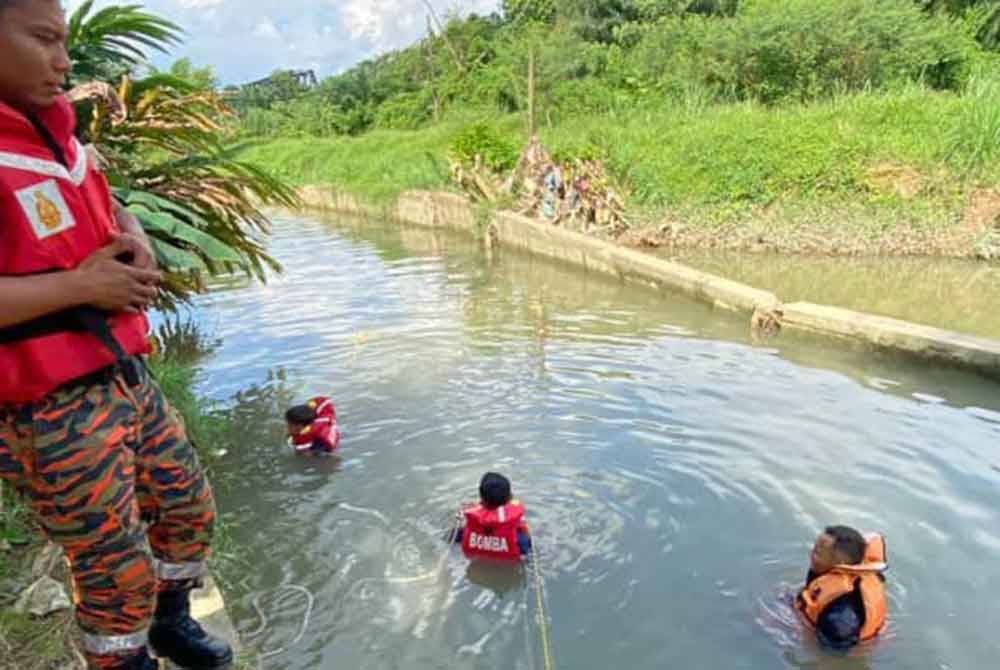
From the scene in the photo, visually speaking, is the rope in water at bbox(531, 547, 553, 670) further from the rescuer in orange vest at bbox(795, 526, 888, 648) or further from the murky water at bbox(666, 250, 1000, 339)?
the murky water at bbox(666, 250, 1000, 339)

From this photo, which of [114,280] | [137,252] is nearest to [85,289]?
[114,280]

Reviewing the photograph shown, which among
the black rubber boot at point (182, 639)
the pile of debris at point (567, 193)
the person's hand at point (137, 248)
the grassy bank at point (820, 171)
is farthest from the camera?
the pile of debris at point (567, 193)

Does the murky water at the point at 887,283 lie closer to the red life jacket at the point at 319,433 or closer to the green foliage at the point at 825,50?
the green foliage at the point at 825,50

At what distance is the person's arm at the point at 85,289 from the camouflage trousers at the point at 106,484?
0.69ft

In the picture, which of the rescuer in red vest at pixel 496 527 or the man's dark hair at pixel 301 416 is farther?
the man's dark hair at pixel 301 416

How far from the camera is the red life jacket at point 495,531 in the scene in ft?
14.7

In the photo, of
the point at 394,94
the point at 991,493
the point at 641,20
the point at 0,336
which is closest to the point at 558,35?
the point at 641,20

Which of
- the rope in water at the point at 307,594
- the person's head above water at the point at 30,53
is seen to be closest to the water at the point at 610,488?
the rope in water at the point at 307,594

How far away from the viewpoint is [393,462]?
5.97 metres

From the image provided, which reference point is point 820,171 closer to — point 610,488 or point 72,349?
point 610,488

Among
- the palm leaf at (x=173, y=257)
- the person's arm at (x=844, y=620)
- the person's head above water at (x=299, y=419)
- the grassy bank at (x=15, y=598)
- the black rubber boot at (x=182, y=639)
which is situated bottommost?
the person's arm at (x=844, y=620)

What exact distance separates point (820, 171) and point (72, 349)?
1408 cm

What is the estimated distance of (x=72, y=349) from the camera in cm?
197

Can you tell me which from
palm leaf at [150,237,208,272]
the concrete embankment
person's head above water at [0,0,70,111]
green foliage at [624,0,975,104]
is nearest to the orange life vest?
person's head above water at [0,0,70,111]
